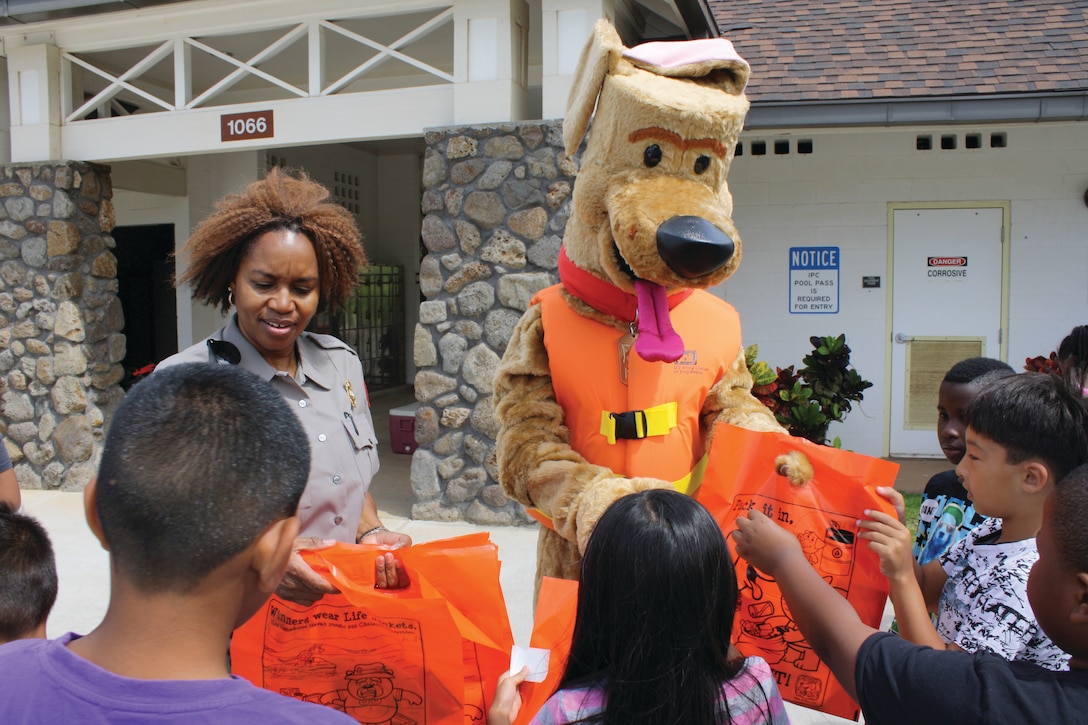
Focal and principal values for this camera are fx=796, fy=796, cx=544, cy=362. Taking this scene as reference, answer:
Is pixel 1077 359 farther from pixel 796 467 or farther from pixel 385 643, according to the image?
pixel 385 643

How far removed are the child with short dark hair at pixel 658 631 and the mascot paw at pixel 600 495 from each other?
529 mm

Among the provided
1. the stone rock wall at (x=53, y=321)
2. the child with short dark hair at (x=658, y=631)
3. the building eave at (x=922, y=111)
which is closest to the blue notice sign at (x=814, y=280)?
the building eave at (x=922, y=111)

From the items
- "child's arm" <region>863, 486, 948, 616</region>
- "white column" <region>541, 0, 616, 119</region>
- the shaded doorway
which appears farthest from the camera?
the shaded doorway

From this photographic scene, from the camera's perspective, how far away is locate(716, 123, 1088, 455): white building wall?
6.88m

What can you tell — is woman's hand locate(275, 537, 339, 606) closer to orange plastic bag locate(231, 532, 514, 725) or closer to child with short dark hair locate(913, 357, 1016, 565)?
orange plastic bag locate(231, 532, 514, 725)

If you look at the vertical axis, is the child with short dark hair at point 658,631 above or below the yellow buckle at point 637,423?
below

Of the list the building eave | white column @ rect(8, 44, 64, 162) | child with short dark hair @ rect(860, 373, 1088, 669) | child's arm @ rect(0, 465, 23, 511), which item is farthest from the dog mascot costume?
white column @ rect(8, 44, 64, 162)

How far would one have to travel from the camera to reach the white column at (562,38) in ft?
17.2

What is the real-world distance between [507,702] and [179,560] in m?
0.84

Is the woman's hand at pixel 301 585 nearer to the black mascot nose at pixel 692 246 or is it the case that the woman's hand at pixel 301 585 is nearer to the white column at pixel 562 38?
the black mascot nose at pixel 692 246

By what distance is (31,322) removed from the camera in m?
6.74

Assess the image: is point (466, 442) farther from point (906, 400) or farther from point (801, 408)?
point (906, 400)

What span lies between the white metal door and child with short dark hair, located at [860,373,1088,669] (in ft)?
19.0

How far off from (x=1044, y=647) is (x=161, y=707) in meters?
1.73
